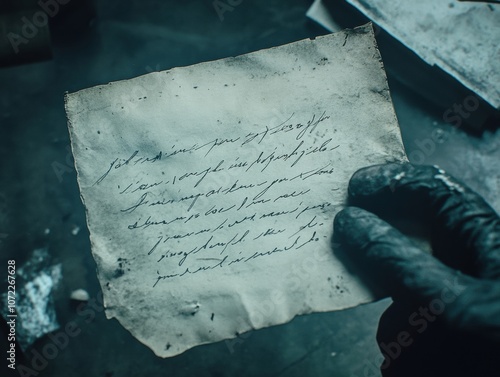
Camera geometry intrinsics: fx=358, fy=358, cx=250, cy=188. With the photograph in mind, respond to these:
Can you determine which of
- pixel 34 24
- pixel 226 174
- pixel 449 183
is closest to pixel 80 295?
pixel 226 174

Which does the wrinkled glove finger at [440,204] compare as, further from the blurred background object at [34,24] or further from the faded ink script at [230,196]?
the blurred background object at [34,24]

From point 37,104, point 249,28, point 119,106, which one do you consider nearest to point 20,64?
point 37,104

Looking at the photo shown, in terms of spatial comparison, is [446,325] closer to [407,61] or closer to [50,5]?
[407,61]

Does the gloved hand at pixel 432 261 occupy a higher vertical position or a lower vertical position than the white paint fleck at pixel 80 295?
higher

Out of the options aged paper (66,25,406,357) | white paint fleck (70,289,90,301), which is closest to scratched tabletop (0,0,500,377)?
white paint fleck (70,289,90,301)

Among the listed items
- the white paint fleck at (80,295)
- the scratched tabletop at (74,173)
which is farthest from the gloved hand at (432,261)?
the white paint fleck at (80,295)

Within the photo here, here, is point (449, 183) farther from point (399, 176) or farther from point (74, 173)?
point (74, 173)

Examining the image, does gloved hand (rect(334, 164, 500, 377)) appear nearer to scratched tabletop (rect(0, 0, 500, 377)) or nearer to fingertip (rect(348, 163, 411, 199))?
fingertip (rect(348, 163, 411, 199))
